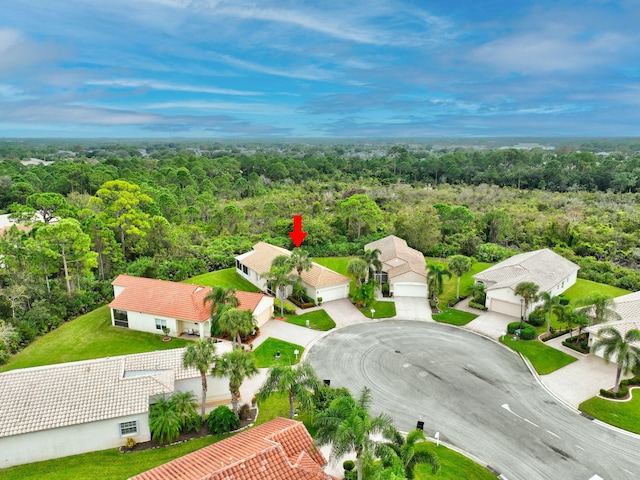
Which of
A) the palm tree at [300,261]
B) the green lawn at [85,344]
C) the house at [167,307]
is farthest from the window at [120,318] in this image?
the palm tree at [300,261]

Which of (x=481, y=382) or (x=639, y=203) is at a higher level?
(x=639, y=203)

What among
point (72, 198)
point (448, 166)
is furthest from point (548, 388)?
point (448, 166)

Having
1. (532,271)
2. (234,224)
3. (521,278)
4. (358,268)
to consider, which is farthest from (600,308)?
(234,224)

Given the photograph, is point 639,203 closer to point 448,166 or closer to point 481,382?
point 448,166

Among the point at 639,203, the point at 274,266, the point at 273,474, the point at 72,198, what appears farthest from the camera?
the point at 639,203

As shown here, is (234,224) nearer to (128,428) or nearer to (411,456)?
(128,428)

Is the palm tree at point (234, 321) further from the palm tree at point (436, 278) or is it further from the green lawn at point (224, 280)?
the palm tree at point (436, 278)
